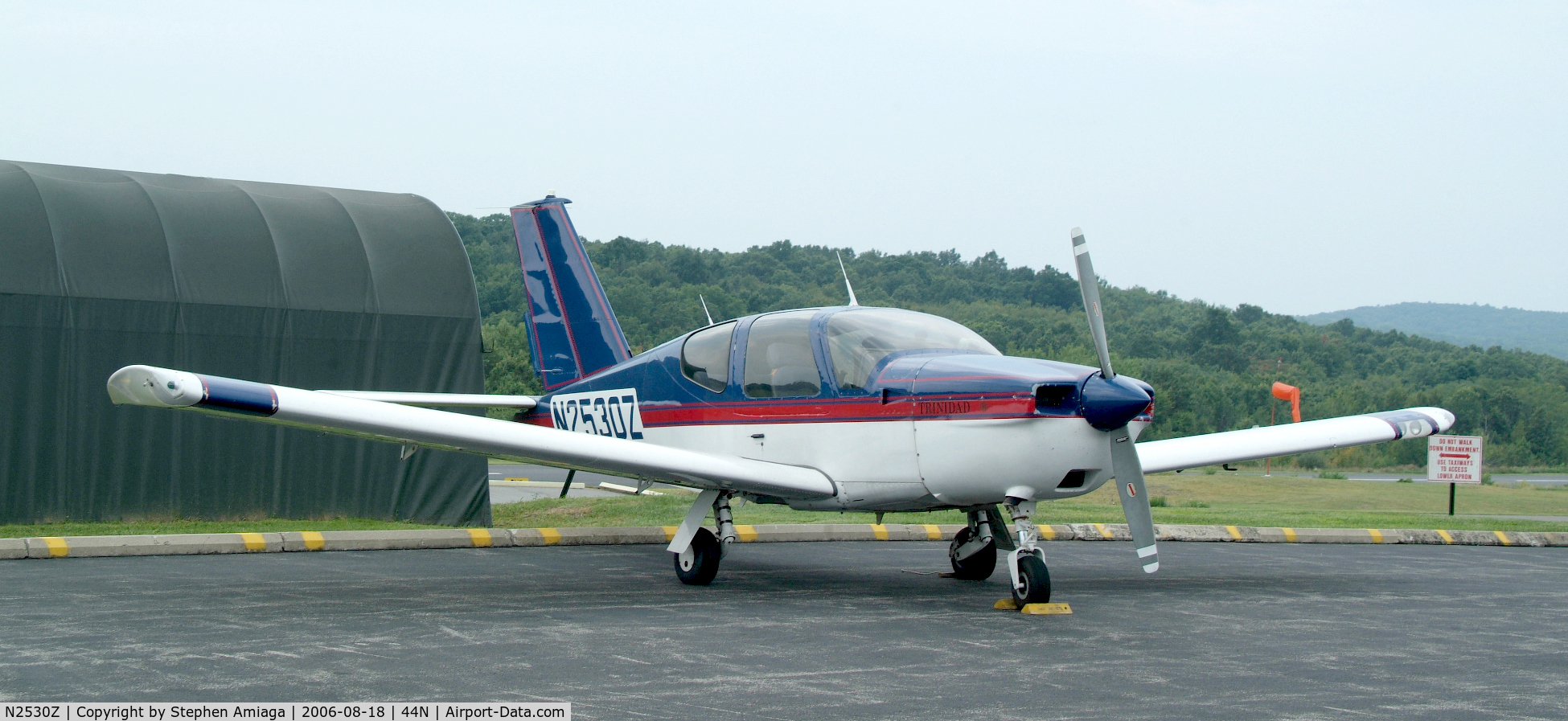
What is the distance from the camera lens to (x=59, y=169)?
13.8 metres

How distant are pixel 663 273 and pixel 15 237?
6129cm

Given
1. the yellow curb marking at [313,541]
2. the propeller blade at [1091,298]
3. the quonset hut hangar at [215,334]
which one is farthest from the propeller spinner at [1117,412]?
the quonset hut hangar at [215,334]

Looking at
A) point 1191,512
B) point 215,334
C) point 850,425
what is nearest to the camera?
point 850,425

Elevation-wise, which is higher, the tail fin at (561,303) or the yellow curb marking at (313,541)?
the tail fin at (561,303)

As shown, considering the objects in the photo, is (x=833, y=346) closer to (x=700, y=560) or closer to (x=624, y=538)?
(x=700, y=560)

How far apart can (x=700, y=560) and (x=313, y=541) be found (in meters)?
3.97

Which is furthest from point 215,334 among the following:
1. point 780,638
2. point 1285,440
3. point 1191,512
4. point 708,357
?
point 1191,512

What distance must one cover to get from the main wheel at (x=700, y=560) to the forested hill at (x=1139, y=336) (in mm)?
38759

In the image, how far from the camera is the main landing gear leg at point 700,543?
365 inches

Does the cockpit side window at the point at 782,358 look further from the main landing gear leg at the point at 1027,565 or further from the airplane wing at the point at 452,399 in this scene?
the airplane wing at the point at 452,399

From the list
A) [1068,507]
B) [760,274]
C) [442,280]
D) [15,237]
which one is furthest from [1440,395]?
[15,237]

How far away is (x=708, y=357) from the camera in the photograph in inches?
391
